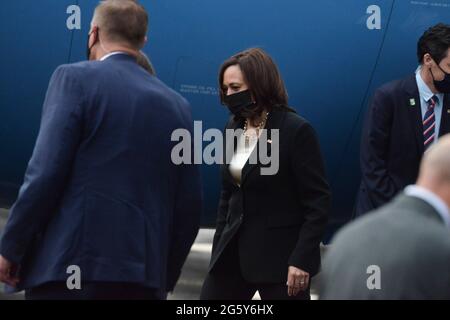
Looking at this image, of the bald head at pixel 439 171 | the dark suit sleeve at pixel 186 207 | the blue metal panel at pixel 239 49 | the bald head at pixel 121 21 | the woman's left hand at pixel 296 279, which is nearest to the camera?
the bald head at pixel 439 171

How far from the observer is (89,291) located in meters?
3.70

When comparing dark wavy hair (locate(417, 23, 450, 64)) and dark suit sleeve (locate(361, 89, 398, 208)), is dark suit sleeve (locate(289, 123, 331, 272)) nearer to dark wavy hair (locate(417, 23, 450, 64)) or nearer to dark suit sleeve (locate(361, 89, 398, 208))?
dark suit sleeve (locate(361, 89, 398, 208))

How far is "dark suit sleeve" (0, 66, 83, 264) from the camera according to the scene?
363 centimetres

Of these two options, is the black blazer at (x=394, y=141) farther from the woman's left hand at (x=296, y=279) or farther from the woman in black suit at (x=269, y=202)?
the woman's left hand at (x=296, y=279)

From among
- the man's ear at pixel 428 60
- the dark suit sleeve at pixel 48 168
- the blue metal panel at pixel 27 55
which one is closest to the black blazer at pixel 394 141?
the man's ear at pixel 428 60

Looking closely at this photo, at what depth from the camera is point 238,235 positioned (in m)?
4.63

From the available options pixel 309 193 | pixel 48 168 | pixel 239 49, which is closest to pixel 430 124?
pixel 239 49

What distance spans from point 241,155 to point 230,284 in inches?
19.7

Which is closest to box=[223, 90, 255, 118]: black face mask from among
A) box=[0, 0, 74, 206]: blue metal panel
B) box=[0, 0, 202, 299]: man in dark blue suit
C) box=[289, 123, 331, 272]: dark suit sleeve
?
box=[289, 123, 331, 272]: dark suit sleeve

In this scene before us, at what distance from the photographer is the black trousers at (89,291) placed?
3701mm

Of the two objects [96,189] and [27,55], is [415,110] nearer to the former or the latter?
[27,55]

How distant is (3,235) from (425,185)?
1.56 metres

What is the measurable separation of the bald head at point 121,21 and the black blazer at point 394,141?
73.8 inches
